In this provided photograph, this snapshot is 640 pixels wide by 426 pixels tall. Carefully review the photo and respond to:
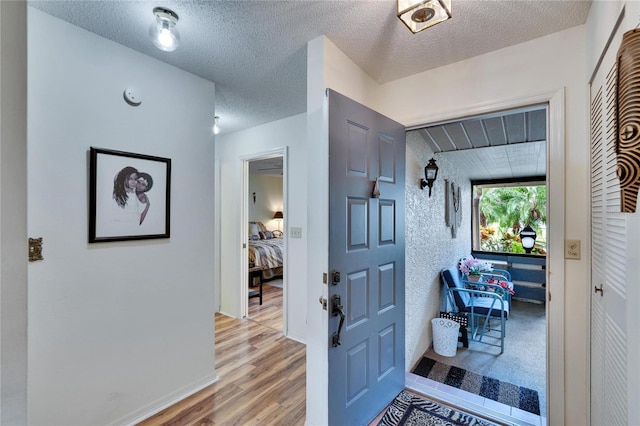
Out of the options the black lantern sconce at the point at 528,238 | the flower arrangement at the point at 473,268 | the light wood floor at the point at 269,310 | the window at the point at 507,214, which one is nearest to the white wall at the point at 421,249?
the flower arrangement at the point at 473,268

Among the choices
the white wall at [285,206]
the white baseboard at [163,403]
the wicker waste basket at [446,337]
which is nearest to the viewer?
the white baseboard at [163,403]

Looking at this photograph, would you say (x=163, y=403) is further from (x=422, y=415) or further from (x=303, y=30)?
(x=303, y=30)

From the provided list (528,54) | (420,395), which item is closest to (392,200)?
(528,54)

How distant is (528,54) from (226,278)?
11.8 ft

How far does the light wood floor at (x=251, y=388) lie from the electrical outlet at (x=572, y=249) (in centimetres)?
184

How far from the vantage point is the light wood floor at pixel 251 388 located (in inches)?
70.8

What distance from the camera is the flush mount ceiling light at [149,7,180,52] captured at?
4.61 feet

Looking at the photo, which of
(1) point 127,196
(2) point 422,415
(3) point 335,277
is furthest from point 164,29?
(2) point 422,415

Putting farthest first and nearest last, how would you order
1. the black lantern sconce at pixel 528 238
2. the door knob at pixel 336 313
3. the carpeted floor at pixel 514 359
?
1. the black lantern sconce at pixel 528 238
2. the carpeted floor at pixel 514 359
3. the door knob at pixel 336 313

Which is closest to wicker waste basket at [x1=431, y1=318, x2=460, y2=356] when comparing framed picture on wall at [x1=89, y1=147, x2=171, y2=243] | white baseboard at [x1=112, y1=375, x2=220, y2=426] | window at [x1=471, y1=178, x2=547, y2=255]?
white baseboard at [x1=112, y1=375, x2=220, y2=426]

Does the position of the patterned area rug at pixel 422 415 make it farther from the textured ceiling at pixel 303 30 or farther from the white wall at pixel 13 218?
the textured ceiling at pixel 303 30

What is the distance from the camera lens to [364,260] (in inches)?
67.3

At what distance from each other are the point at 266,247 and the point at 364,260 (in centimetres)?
360

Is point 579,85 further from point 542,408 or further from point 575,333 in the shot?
point 542,408
